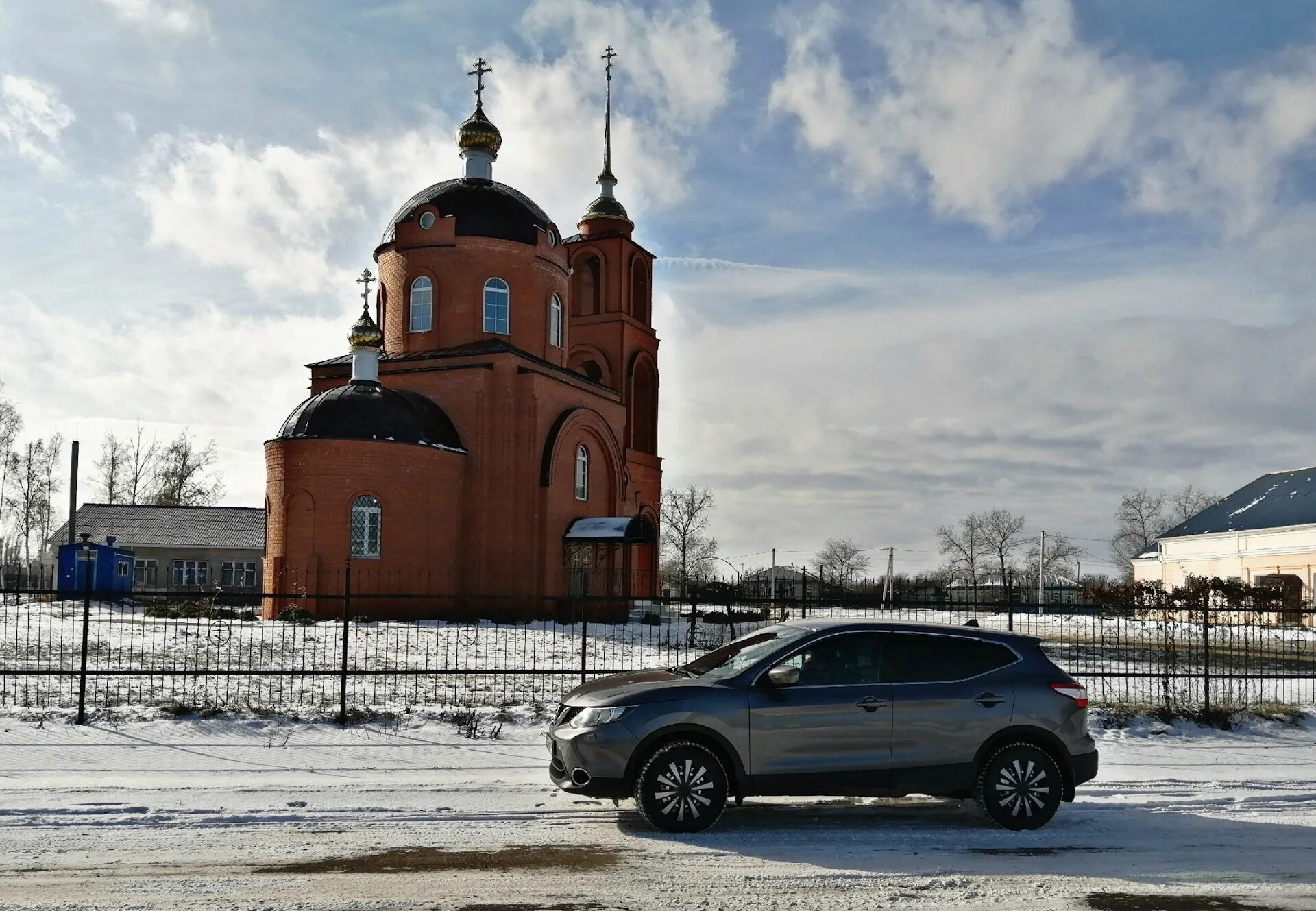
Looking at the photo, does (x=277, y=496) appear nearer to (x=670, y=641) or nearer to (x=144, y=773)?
(x=670, y=641)

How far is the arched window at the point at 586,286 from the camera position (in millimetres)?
40656

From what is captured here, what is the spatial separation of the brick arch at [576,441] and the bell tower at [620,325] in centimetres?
491

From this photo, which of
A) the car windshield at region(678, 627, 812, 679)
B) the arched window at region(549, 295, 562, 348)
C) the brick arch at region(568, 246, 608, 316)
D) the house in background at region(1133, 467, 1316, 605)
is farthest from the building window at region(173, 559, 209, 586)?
the car windshield at region(678, 627, 812, 679)

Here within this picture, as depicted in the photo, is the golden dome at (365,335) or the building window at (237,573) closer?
the golden dome at (365,335)

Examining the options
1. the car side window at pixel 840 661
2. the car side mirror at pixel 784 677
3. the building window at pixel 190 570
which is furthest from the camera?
the building window at pixel 190 570

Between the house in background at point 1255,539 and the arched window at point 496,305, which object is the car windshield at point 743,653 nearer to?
the arched window at point 496,305

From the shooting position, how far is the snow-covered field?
12.9 metres

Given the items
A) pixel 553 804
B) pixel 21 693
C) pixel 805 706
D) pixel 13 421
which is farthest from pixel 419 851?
pixel 13 421

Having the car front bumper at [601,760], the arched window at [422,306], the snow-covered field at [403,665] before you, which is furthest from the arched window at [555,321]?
the car front bumper at [601,760]

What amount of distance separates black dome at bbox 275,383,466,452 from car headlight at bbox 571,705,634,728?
20.5 m

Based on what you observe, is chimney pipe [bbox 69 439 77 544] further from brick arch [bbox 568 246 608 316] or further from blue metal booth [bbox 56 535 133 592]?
brick arch [bbox 568 246 608 316]

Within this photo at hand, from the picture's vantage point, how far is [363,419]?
2745 centimetres

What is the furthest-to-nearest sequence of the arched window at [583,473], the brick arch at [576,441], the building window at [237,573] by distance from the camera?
the building window at [237,573] < the arched window at [583,473] < the brick arch at [576,441]

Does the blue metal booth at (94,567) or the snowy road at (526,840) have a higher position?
the blue metal booth at (94,567)
